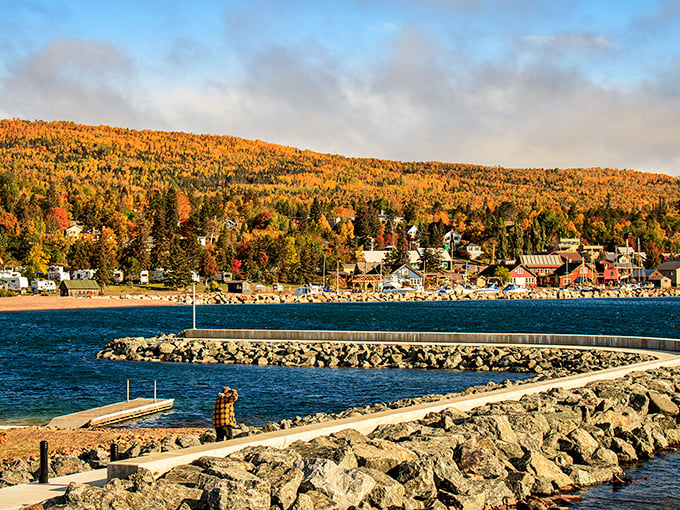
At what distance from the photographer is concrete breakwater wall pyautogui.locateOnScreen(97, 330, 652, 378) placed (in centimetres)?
2773

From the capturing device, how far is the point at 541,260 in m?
146

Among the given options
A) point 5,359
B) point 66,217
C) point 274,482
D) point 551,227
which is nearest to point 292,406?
point 274,482

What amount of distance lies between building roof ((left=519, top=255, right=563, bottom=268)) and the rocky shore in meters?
11.6

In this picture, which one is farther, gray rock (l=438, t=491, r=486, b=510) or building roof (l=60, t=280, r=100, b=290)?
building roof (l=60, t=280, r=100, b=290)

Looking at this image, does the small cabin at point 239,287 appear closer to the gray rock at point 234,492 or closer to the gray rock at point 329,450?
the gray rock at point 329,450

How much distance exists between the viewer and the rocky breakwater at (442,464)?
9.30 m

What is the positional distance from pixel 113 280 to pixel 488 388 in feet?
348

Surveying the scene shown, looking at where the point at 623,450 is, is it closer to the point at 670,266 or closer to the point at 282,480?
the point at 282,480

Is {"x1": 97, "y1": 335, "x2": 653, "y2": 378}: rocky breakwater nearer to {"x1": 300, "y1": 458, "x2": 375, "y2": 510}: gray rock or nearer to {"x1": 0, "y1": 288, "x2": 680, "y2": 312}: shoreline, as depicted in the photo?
{"x1": 300, "y1": 458, "x2": 375, "y2": 510}: gray rock

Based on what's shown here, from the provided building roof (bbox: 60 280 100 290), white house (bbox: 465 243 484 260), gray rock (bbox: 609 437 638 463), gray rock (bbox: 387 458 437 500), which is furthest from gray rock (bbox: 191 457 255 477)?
white house (bbox: 465 243 484 260)

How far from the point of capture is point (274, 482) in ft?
31.8

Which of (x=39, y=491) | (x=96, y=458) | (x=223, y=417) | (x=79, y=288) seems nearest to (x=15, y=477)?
(x=96, y=458)

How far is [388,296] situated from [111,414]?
315ft

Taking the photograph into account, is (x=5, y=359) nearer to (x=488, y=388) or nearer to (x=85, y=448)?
(x=85, y=448)
